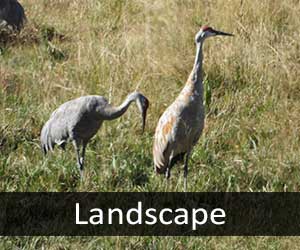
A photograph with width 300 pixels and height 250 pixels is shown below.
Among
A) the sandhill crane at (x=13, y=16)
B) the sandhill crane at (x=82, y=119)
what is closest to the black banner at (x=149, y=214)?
the sandhill crane at (x=82, y=119)

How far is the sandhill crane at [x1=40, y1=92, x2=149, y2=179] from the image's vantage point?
570 centimetres

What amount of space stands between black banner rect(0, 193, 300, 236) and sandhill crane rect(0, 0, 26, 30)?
387 cm

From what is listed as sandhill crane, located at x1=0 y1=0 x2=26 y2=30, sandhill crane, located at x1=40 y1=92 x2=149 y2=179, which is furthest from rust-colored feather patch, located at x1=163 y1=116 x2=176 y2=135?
sandhill crane, located at x1=0 y1=0 x2=26 y2=30

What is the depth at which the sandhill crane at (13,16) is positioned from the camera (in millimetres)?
8945

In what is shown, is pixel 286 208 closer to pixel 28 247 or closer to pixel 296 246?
pixel 296 246

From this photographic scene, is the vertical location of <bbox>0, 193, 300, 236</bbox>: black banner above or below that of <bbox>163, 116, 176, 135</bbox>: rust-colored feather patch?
below

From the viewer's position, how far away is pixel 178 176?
594cm

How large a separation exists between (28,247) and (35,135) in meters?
1.75

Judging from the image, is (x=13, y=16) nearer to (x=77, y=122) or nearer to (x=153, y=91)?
(x=153, y=91)

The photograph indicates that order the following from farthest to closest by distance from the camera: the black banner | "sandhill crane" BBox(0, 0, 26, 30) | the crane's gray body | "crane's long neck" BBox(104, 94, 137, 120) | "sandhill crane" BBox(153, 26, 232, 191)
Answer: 1. "sandhill crane" BBox(0, 0, 26, 30)
2. the crane's gray body
3. "crane's long neck" BBox(104, 94, 137, 120)
4. "sandhill crane" BBox(153, 26, 232, 191)
5. the black banner

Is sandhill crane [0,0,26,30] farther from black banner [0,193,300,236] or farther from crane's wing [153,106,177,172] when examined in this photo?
black banner [0,193,300,236]

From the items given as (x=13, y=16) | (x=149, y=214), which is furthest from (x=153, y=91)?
(x=13, y=16)

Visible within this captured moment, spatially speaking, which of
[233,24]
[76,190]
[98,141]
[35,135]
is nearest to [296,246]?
[76,190]

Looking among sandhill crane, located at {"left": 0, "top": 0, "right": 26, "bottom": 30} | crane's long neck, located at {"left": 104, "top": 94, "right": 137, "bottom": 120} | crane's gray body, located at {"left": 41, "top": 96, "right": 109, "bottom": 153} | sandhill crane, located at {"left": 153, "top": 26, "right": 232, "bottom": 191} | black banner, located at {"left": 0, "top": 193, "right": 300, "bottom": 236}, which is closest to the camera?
black banner, located at {"left": 0, "top": 193, "right": 300, "bottom": 236}
